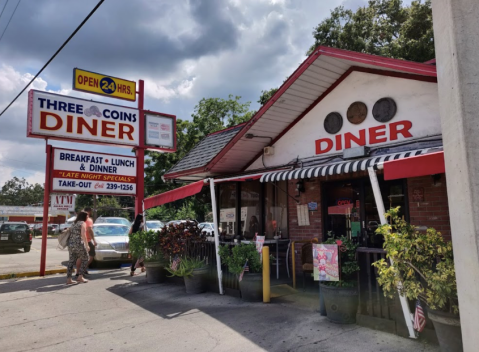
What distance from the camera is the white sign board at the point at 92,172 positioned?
10.8 meters

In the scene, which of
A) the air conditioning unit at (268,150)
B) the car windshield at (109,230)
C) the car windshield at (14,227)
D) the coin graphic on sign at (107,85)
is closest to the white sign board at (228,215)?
the air conditioning unit at (268,150)

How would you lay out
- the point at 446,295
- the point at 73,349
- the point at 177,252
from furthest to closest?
the point at 177,252, the point at 73,349, the point at 446,295

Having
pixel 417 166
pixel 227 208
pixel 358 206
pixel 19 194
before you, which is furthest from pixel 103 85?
pixel 19 194

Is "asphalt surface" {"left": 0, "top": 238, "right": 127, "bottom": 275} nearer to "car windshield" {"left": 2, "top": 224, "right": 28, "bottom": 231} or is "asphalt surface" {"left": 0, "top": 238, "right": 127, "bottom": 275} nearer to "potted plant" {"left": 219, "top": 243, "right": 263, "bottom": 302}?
"car windshield" {"left": 2, "top": 224, "right": 28, "bottom": 231}

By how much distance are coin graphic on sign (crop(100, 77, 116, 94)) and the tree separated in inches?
583

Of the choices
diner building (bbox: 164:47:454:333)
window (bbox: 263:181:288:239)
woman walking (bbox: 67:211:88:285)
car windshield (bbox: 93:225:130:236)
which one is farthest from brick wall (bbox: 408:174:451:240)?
car windshield (bbox: 93:225:130:236)

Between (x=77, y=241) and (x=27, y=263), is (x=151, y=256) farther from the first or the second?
(x=27, y=263)

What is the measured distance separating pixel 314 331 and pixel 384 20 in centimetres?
2553

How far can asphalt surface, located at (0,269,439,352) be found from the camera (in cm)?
453

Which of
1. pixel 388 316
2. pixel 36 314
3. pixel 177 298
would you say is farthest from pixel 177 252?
pixel 388 316

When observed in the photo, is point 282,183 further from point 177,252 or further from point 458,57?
point 458,57

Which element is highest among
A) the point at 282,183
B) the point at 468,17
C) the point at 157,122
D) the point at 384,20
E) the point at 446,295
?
the point at 384,20

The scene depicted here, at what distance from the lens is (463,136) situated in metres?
3.21

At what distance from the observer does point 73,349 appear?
4.62m
